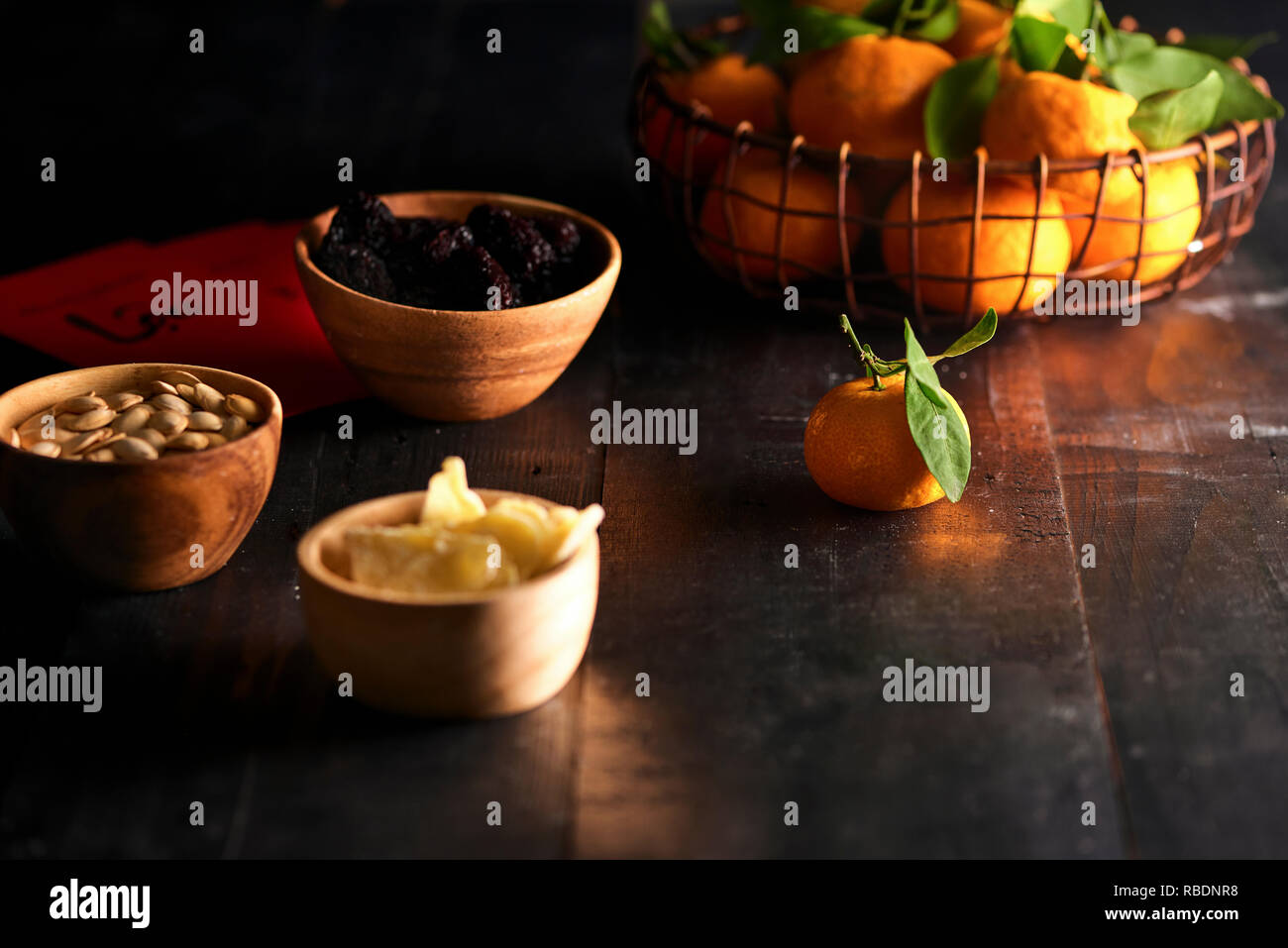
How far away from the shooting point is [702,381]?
3.77 ft

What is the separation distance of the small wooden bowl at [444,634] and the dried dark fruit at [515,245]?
1.07ft

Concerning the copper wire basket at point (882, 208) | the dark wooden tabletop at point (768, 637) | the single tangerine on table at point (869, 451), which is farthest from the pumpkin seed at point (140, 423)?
the copper wire basket at point (882, 208)

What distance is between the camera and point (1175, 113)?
1103 mm

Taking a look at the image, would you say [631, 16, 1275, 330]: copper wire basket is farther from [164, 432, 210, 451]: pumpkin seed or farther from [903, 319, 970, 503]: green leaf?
[164, 432, 210, 451]: pumpkin seed

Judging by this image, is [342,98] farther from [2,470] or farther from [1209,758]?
[1209,758]

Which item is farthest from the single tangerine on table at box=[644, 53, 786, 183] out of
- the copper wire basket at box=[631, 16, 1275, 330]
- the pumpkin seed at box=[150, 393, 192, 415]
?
the pumpkin seed at box=[150, 393, 192, 415]

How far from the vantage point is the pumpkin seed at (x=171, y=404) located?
2.79 feet

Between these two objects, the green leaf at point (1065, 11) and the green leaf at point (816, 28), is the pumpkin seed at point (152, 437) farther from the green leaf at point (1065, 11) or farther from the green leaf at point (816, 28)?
the green leaf at point (1065, 11)

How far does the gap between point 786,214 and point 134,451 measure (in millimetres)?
592

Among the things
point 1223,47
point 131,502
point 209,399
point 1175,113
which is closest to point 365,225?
point 209,399

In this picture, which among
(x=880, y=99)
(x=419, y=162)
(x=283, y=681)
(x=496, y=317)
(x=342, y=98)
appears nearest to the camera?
(x=283, y=681)

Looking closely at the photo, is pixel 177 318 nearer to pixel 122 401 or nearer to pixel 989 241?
pixel 122 401
